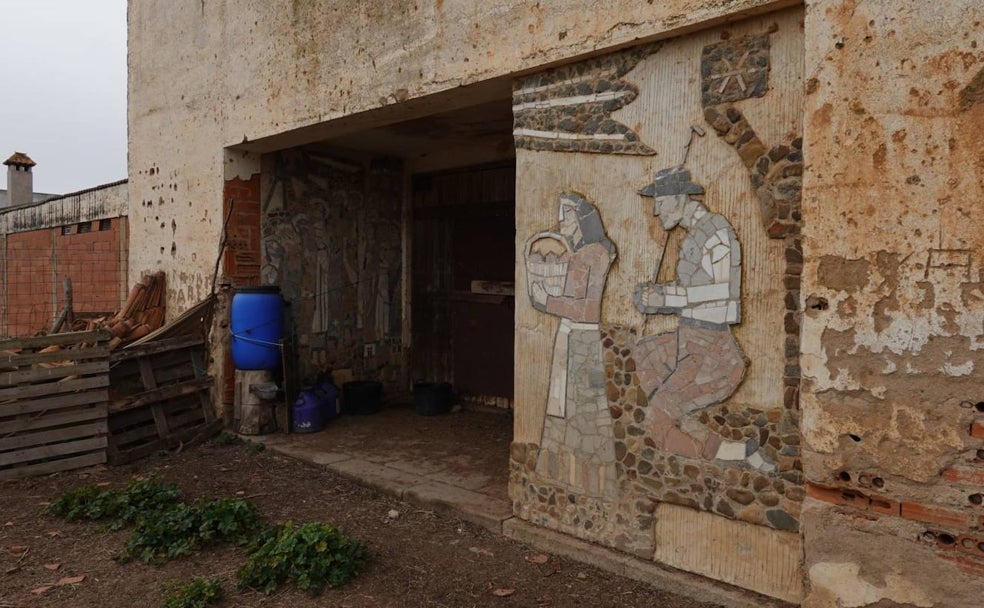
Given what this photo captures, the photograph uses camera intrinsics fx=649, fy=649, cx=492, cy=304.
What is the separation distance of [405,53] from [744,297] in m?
2.91

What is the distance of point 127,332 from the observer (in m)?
6.39

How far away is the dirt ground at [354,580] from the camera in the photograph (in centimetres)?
331

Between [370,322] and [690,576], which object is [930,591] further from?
[370,322]

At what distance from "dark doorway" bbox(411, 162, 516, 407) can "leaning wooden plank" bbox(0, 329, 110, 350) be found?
3.39 metres

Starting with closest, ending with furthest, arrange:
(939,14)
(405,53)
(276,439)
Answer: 1. (939,14)
2. (405,53)
3. (276,439)

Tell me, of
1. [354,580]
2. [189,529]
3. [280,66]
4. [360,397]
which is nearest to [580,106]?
[354,580]

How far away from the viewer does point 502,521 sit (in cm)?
404

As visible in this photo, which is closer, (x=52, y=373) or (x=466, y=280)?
(x=52, y=373)

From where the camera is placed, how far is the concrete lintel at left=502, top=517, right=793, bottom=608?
10.0ft

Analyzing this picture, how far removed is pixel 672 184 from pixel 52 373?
5.02m

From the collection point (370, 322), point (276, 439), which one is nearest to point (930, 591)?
point (276, 439)

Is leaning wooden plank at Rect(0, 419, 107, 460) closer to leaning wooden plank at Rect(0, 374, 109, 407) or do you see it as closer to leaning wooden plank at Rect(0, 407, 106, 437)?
leaning wooden plank at Rect(0, 407, 106, 437)

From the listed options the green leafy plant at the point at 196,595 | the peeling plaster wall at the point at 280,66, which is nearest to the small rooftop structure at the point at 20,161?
the peeling plaster wall at the point at 280,66

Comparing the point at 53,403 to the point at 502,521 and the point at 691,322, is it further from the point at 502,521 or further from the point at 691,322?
the point at 691,322
